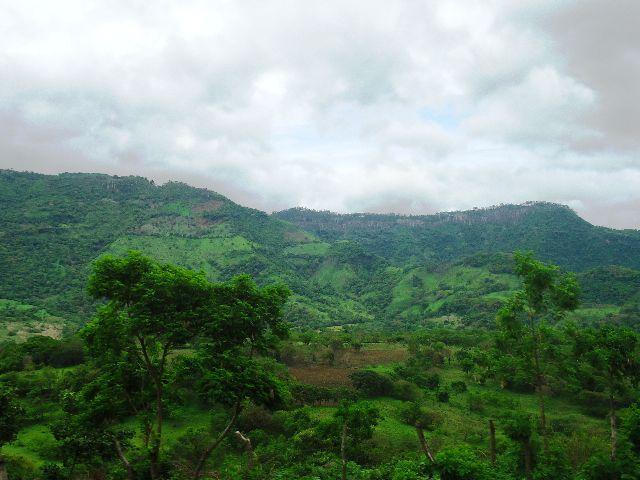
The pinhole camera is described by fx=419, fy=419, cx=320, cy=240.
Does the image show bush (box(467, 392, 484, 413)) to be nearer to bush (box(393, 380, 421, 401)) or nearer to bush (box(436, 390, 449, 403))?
bush (box(436, 390, 449, 403))

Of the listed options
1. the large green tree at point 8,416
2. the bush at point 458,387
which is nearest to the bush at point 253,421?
the large green tree at point 8,416

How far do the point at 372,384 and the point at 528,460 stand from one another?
3754 centimetres

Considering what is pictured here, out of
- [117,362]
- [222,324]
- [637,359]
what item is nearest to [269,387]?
[222,324]

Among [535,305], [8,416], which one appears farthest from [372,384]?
[8,416]

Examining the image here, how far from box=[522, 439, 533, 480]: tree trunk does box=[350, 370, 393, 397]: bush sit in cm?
3617

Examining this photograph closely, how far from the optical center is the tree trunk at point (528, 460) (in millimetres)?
19109

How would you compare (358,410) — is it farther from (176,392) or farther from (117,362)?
(117,362)

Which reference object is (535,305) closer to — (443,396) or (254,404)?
(254,404)

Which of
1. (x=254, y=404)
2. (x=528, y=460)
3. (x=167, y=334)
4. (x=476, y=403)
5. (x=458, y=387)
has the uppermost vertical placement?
(x=167, y=334)

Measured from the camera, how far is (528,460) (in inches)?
768

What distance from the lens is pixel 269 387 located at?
16844 mm

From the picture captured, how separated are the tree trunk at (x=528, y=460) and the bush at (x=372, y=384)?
3617 cm

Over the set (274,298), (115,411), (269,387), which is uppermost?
(274,298)

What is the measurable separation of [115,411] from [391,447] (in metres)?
28.6
